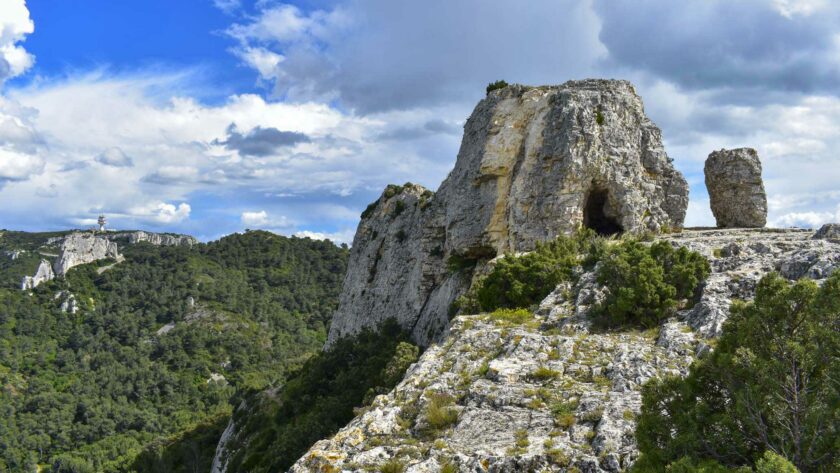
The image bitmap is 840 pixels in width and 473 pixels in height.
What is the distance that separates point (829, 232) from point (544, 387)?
499 inches

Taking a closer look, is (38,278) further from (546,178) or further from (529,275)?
(529,275)

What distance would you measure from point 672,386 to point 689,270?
9.38 meters

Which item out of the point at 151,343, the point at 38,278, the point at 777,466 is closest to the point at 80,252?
the point at 38,278

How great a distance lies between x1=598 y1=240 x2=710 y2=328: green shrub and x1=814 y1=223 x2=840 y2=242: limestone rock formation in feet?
14.9

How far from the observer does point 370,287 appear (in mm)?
46406

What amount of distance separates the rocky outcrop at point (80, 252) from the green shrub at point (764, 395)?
17140cm

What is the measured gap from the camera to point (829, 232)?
18.9 metres

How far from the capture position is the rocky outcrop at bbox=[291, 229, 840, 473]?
32.4 ft

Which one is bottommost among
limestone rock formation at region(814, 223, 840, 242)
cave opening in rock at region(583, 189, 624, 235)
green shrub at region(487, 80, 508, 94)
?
limestone rock formation at region(814, 223, 840, 242)

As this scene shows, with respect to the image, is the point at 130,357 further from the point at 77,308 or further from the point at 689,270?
the point at 689,270

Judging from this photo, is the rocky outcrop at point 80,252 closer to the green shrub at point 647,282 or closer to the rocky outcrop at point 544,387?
the rocky outcrop at point 544,387

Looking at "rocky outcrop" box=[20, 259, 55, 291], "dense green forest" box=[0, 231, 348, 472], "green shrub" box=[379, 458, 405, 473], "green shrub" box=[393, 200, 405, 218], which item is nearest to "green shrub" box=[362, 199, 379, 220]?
"green shrub" box=[393, 200, 405, 218]

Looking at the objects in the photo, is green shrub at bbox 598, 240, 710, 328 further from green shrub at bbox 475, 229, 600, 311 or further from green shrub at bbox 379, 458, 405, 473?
green shrub at bbox 379, 458, 405, 473

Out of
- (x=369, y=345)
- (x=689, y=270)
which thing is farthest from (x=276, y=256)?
(x=689, y=270)
